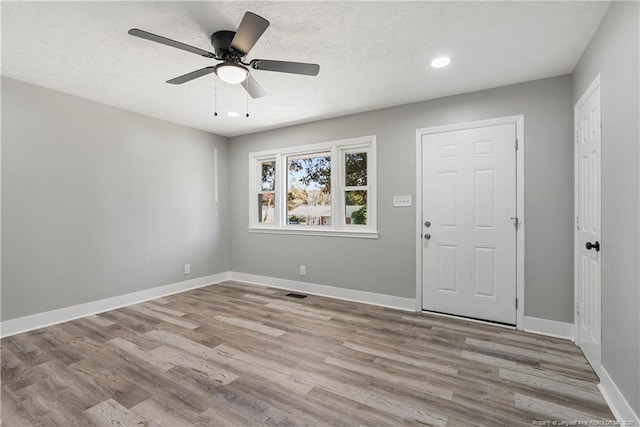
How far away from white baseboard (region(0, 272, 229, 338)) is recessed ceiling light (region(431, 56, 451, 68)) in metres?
4.39

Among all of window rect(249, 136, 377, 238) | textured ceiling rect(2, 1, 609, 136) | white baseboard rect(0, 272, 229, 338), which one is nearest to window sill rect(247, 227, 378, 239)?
window rect(249, 136, 377, 238)

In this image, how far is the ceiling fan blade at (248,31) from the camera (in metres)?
1.74

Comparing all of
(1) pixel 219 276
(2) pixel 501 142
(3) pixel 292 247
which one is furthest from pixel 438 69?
(1) pixel 219 276

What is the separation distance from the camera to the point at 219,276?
5.19 meters

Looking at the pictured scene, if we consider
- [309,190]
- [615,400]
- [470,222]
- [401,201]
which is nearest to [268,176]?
[309,190]

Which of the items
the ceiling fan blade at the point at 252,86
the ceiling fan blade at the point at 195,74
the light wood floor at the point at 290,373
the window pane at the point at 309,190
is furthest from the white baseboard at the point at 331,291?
the ceiling fan blade at the point at 195,74

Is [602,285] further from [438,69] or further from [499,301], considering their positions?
[438,69]

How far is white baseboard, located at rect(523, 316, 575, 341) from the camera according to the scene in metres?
2.86

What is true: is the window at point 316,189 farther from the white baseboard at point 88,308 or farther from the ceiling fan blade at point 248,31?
the ceiling fan blade at point 248,31

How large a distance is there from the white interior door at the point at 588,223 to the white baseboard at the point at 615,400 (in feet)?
0.71

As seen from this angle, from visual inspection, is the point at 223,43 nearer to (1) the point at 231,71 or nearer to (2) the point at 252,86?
(1) the point at 231,71

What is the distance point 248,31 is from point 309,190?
2913mm

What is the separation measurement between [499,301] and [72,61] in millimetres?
4739

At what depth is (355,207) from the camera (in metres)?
4.23
